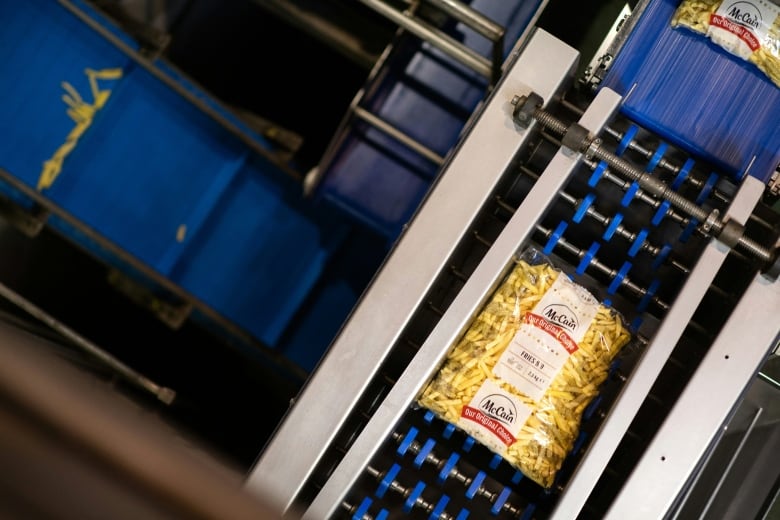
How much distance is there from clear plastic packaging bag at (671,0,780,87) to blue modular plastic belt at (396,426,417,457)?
89cm

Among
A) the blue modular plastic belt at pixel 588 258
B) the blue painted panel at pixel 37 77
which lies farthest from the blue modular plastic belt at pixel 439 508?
the blue painted panel at pixel 37 77

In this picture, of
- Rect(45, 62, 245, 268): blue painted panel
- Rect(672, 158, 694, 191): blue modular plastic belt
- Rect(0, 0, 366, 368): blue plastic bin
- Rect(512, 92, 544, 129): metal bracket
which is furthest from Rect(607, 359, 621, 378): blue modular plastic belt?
Rect(45, 62, 245, 268): blue painted panel

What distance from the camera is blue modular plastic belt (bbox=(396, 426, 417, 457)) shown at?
1.12 meters

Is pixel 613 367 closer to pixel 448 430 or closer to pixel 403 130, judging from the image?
pixel 448 430

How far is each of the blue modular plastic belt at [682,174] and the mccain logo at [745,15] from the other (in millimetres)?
271

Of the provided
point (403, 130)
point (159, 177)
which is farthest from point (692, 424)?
point (159, 177)

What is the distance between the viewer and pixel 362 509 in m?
1.12

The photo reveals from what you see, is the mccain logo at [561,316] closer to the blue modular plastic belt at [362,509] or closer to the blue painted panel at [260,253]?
the blue modular plastic belt at [362,509]

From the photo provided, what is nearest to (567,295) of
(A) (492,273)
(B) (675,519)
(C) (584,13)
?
(A) (492,273)

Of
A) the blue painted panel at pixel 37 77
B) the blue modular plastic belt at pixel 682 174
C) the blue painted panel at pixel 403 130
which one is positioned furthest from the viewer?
the blue painted panel at pixel 37 77

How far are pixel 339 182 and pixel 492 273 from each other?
0.75m

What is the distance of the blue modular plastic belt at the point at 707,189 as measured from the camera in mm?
1169

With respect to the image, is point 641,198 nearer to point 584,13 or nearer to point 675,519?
point 675,519

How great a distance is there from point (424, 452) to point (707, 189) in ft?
2.27
